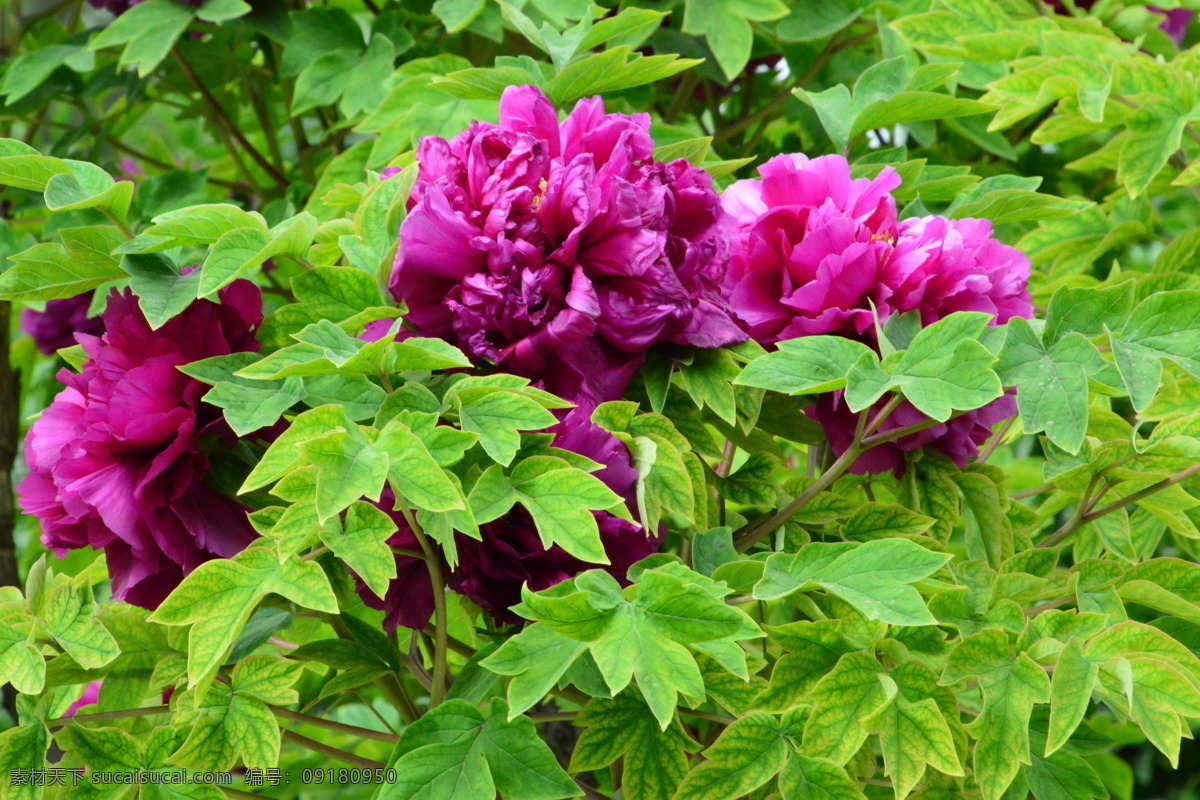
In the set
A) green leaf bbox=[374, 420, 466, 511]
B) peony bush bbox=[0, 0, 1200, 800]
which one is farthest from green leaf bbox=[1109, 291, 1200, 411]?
green leaf bbox=[374, 420, 466, 511]

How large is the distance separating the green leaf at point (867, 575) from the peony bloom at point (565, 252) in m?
0.13

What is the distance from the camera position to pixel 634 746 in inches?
23.9

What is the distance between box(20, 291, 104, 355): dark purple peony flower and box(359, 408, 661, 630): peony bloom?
956mm

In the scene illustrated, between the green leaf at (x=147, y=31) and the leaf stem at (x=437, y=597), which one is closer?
the leaf stem at (x=437, y=597)

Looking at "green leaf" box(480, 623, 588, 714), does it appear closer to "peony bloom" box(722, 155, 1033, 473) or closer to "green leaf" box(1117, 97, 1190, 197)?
"peony bloom" box(722, 155, 1033, 473)

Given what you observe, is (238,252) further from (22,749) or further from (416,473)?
(22,749)

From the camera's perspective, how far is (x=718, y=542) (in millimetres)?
613

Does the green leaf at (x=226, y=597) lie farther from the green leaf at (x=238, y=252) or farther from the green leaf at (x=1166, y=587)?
the green leaf at (x=1166, y=587)

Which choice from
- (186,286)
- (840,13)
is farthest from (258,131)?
(186,286)

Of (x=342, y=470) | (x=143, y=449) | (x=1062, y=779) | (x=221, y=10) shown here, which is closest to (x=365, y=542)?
(x=342, y=470)

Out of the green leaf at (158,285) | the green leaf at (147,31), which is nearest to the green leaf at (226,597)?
the green leaf at (158,285)

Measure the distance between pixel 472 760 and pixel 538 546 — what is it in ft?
0.35

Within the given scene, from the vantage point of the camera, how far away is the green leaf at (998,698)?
0.54 meters

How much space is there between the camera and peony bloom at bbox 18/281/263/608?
59 centimetres
